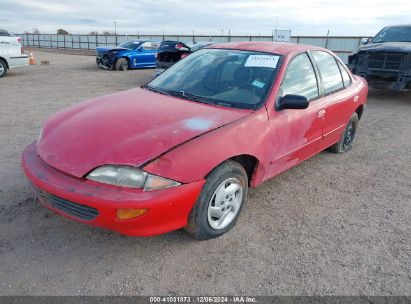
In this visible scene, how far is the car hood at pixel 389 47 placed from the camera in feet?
27.4

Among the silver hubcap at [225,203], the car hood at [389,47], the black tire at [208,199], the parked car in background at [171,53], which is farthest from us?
the parked car in background at [171,53]

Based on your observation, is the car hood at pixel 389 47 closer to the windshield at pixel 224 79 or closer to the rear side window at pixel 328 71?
the rear side window at pixel 328 71

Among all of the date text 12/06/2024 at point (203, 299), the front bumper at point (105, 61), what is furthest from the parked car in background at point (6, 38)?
the date text 12/06/2024 at point (203, 299)

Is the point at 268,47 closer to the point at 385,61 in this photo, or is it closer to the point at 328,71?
the point at 328,71

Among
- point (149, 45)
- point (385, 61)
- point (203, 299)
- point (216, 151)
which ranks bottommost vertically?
point (203, 299)

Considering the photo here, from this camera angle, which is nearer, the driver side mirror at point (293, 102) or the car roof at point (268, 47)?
the driver side mirror at point (293, 102)

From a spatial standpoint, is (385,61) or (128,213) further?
(385,61)

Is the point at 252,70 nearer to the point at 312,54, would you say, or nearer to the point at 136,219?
the point at 312,54

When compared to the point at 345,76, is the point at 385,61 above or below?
above

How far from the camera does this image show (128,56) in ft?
49.7

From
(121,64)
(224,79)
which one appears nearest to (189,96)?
(224,79)

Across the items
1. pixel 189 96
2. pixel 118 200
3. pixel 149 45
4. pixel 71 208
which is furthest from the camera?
pixel 149 45

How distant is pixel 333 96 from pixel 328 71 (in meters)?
0.34

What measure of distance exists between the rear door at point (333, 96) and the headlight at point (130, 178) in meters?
2.38
